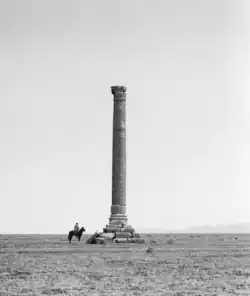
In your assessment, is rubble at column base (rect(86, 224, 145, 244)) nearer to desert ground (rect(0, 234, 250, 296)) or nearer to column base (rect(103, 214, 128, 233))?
column base (rect(103, 214, 128, 233))

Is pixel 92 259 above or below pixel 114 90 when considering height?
below

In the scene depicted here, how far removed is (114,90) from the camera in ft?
129

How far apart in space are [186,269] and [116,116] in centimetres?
2112

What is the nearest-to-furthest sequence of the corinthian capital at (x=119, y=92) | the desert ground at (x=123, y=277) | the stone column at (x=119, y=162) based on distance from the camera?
the desert ground at (x=123, y=277), the stone column at (x=119, y=162), the corinthian capital at (x=119, y=92)

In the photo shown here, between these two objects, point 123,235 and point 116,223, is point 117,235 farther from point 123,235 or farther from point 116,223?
point 116,223

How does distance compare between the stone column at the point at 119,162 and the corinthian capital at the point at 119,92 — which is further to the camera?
the corinthian capital at the point at 119,92

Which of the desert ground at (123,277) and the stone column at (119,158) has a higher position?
the stone column at (119,158)

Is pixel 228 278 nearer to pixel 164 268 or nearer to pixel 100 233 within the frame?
pixel 164 268

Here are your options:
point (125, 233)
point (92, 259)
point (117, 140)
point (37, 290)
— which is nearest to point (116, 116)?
→ point (117, 140)

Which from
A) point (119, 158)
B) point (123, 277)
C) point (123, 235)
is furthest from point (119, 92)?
point (123, 277)

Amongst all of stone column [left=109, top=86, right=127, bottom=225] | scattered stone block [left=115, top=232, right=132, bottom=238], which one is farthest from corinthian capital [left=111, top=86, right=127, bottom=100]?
scattered stone block [left=115, top=232, right=132, bottom=238]

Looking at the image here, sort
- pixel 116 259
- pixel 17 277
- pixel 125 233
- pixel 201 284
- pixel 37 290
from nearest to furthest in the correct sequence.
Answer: pixel 37 290 < pixel 201 284 < pixel 17 277 < pixel 116 259 < pixel 125 233

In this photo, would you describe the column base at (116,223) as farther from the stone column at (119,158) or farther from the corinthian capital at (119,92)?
the corinthian capital at (119,92)

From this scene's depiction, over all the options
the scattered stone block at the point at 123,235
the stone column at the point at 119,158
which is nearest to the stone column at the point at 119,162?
the stone column at the point at 119,158
